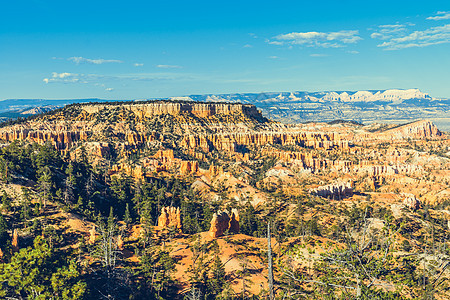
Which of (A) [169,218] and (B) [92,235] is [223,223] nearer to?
(A) [169,218]

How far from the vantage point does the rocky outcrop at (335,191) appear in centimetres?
12625

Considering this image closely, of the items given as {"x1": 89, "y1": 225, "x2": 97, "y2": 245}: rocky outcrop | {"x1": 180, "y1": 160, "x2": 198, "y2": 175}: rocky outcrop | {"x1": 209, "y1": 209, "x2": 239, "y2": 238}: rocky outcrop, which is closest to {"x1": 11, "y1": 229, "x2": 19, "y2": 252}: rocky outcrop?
{"x1": 89, "y1": 225, "x2": 97, "y2": 245}: rocky outcrop

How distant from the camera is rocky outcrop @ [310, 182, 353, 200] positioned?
126250 mm

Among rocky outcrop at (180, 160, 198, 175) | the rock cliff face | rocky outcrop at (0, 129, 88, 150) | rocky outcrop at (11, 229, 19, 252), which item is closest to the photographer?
rocky outcrop at (11, 229, 19, 252)

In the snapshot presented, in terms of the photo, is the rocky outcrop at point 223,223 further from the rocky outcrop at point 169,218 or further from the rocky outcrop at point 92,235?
the rocky outcrop at point 92,235

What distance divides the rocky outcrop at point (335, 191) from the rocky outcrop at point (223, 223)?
43126mm

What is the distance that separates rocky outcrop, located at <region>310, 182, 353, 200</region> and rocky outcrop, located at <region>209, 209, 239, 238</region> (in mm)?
43126

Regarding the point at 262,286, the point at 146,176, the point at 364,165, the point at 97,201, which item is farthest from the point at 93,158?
the point at 364,165

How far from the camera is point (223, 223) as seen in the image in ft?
273

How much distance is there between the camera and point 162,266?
68.4 meters

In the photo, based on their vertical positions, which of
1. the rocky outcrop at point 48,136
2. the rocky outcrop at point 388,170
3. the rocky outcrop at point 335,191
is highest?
the rocky outcrop at point 48,136

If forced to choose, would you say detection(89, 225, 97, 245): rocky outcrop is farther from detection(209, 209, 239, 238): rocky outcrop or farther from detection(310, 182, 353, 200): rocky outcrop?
detection(310, 182, 353, 200): rocky outcrop

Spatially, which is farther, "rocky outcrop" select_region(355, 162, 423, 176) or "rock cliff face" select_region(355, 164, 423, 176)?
"rock cliff face" select_region(355, 164, 423, 176)

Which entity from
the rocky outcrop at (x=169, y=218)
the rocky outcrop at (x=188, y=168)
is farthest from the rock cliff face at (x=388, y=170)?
the rocky outcrop at (x=169, y=218)
